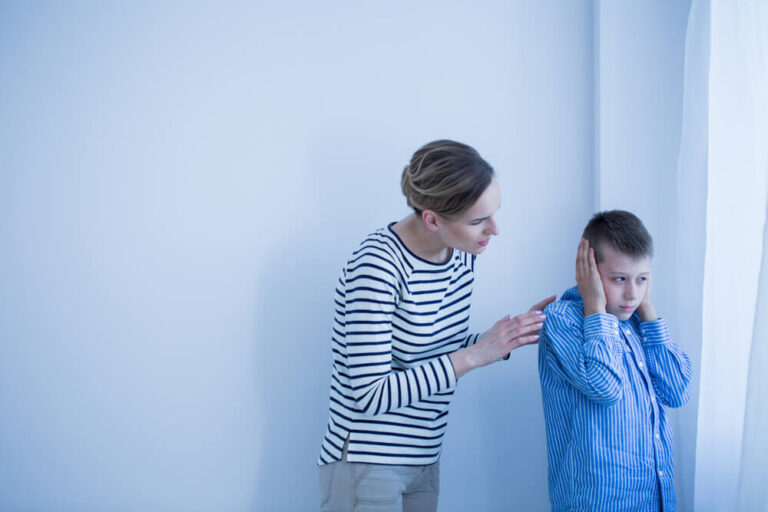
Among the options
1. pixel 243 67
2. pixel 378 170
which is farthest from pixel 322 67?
pixel 378 170

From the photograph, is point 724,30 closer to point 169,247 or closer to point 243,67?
point 243,67

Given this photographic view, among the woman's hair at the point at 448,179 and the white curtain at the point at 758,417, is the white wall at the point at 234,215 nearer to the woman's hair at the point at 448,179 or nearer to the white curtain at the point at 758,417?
the woman's hair at the point at 448,179

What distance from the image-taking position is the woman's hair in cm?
121

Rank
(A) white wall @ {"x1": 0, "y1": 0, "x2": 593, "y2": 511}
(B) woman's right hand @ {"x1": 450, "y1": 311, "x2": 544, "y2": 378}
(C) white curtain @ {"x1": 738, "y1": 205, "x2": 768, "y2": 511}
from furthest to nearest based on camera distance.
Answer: (A) white wall @ {"x1": 0, "y1": 0, "x2": 593, "y2": 511} < (B) woman's right hand @ {"x1": 450, "y1": 311, "x2": 544, "y2": 378} < (C) white curtain @ {"x1": 738, "y1": 205, "x2": 768, "y2": 511}

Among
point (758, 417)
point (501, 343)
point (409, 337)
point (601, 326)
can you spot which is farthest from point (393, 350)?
point (758, 417)

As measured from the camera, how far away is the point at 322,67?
178cm

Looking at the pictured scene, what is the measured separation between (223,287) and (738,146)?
4.72 ft

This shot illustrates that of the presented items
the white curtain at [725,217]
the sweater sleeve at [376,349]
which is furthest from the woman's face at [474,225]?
the white curtain at [725,217]

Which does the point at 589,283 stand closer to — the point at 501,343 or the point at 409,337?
the point at 501,343

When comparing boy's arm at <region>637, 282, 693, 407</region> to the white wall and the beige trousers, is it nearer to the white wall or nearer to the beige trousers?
the white wall

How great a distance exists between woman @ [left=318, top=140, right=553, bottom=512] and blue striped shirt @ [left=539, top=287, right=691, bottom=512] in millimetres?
107

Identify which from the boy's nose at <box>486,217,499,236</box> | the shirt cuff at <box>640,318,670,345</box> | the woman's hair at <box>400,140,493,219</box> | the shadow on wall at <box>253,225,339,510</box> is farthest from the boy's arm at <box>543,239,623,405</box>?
the shadow on wall at <box>253,225,339,510</box>

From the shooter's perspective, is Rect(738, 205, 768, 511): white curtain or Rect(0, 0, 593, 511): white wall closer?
Rect(738, 205, 768, 511): white curtain

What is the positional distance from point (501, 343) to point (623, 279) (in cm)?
31
